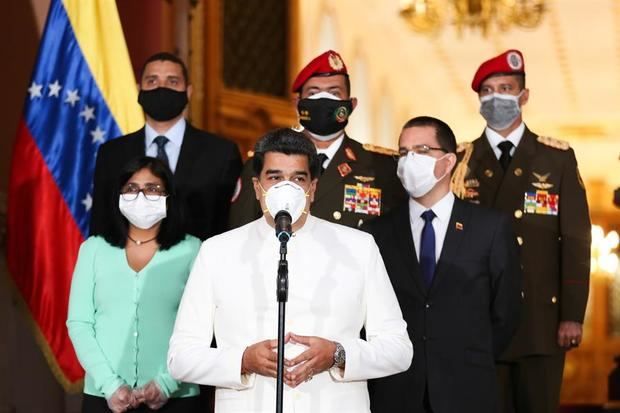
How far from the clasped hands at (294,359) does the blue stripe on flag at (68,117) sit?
235 cm

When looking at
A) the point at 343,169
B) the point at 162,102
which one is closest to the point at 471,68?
the point at 162,102

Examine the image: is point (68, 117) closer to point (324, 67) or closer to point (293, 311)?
point (324, 67)

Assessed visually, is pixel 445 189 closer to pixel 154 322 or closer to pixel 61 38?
pixel 154 322

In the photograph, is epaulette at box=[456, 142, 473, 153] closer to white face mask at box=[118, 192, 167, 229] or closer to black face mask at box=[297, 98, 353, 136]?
black face mask at box=[297, 98, 353, 136]

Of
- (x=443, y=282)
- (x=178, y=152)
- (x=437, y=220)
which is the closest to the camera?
(x=443, y=282)

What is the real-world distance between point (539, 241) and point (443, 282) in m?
0.83

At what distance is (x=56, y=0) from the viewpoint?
5.69 meters

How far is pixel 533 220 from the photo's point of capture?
500cm

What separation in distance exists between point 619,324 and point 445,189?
1406cm

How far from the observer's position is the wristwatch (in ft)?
11.0

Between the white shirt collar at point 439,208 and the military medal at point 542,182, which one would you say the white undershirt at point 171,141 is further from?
the military medal at point 542,182

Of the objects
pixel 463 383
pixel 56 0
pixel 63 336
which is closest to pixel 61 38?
pixel 56 0

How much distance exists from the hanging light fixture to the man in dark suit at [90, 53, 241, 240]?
7175 millimetres

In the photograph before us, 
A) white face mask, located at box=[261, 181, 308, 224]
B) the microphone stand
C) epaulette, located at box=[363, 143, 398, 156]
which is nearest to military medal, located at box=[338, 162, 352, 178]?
epaulette, located at box=[363, 143, 398, 156]
